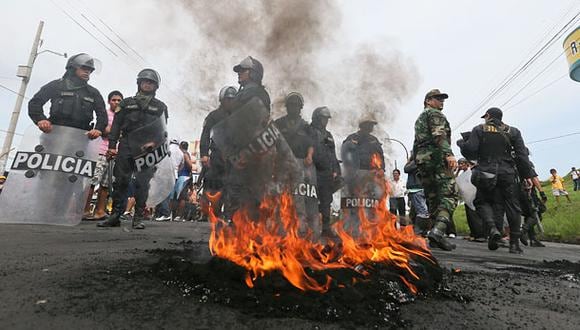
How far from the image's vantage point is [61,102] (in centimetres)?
520

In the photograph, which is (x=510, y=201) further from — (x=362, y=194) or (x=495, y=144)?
(x=362, y=194)

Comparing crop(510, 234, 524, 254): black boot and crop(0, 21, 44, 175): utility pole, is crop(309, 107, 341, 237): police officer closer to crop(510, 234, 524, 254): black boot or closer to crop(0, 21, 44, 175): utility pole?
crop(510, 234, 524, 254): black boot

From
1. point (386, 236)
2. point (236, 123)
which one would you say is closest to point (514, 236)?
point (386, 236)

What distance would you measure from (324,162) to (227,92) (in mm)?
2029

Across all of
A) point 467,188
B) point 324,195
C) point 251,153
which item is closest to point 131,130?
point 251,153

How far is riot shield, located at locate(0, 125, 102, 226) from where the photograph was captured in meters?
4.56

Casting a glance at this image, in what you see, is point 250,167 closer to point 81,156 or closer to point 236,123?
point 236,123

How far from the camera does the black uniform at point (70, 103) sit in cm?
509

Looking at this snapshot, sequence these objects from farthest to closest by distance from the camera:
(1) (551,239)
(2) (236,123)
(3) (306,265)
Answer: (1) (551,239) → (2) (236,123) → (3) (306,265)

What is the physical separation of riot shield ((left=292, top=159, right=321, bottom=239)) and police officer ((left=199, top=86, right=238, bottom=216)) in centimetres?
119

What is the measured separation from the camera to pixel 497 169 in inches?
210

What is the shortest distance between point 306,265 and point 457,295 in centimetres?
97

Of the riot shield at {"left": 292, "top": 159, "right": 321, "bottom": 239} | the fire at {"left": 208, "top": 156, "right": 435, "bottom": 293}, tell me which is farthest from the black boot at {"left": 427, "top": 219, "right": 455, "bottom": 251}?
the fire at {"left": 208, "top": 156, "right": 435, "bottom": 293}

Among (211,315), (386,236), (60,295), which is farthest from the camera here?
(386,236)
